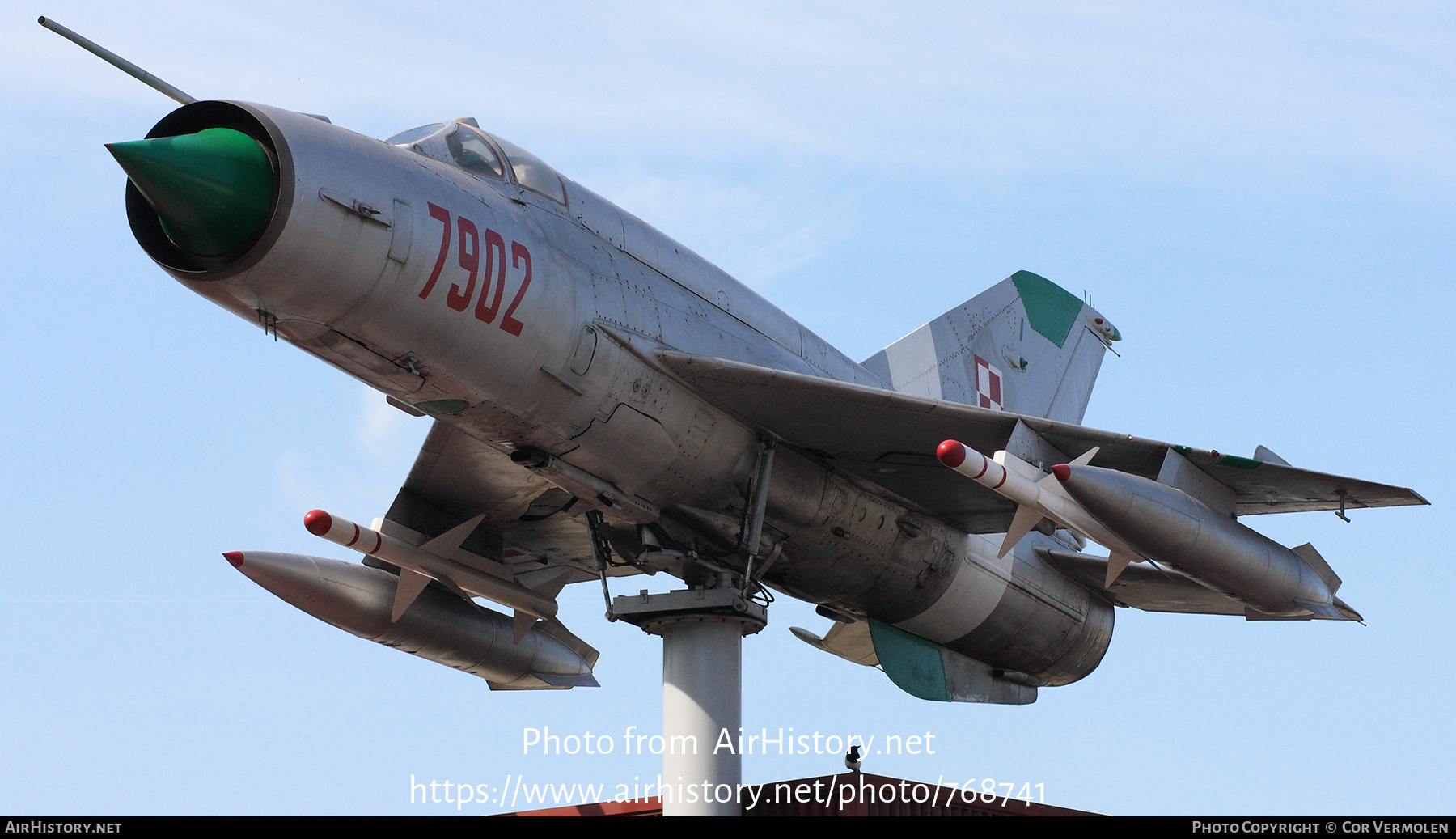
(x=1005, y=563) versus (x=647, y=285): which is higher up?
(x=647, y=285)

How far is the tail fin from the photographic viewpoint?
1720 cm

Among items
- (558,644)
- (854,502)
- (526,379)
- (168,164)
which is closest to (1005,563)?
(854,502)

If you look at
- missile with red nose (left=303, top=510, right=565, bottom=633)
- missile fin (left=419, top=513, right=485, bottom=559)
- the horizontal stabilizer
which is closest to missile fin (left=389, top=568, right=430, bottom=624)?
missile with red nose (left=303, top=510, right=565, bottom=633)

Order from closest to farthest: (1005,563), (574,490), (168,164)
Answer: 1. (168,164)
2. (574,490)
3. (1005,563)

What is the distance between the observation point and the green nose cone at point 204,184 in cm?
978

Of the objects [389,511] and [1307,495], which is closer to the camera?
[1307,495]

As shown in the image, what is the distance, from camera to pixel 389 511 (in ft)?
47.4

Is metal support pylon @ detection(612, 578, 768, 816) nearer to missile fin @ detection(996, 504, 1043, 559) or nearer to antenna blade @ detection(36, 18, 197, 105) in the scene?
missile fin @ detection(996, 504, 1043, 559)

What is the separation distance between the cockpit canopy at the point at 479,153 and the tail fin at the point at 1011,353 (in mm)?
5676

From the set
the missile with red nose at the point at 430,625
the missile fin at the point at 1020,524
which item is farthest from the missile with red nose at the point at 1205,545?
the missile with red nose at the point at 430,625

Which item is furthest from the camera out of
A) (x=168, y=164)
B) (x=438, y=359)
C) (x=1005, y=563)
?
(x=1005, y=563)
